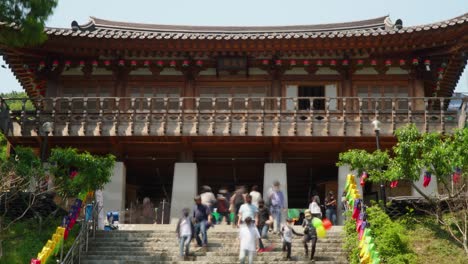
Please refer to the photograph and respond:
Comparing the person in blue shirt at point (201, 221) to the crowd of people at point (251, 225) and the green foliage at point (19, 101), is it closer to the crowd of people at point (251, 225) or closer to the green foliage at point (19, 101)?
the crowd of people at point (251, 225)

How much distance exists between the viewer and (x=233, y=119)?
2516cm

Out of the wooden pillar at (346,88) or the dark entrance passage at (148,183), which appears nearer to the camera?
the dark entrance passage at (148,183)

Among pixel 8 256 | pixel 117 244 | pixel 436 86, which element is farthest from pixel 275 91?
pixel 8 256

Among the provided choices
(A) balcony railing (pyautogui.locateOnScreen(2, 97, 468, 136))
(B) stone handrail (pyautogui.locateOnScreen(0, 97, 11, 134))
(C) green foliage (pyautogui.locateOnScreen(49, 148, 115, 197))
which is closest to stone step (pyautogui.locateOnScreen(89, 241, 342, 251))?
(C) green foliage (pyautogui.locateOnScreen(49, 148, 115, 197))

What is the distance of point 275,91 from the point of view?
88.0 ft

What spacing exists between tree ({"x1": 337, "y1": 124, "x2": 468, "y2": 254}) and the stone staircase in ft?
6.59

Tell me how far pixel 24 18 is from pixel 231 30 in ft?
58.4

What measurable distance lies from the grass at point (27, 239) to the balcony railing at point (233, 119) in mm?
5836

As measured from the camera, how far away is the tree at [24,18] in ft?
52.7

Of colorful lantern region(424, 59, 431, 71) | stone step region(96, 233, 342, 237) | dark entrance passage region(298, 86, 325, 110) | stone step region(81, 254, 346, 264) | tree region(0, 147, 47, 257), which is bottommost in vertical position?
stone step region(81, 254, 346, 264)

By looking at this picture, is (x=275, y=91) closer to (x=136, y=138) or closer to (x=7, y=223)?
(x=136, y=138)

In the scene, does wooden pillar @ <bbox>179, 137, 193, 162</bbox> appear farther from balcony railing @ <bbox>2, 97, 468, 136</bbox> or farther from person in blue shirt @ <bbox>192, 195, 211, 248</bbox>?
person in blue shirt @ <bbox>192, 195, 211, 248</bbox>

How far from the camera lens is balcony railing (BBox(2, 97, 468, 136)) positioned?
2478 cm

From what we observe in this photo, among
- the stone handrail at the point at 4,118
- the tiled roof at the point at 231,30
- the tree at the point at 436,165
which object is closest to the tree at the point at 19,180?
the stone handrail at the point at 4,118
